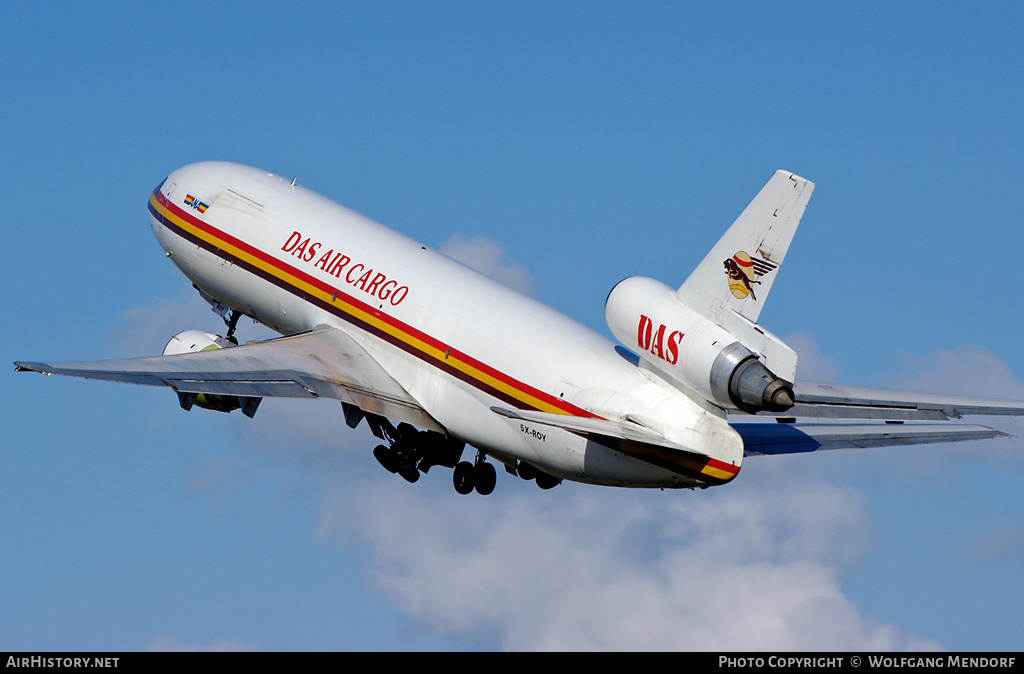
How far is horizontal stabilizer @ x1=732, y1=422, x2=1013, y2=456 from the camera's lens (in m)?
30.7

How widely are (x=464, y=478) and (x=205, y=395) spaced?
22.1 feet

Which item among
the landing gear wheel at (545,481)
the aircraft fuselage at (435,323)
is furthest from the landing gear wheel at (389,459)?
the landing gear wheel at (545,481)

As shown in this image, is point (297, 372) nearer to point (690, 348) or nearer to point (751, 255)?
point (690, 348)

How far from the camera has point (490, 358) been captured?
31281 mm

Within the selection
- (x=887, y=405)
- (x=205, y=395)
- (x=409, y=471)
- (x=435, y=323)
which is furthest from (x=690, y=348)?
(x=205, y=395)

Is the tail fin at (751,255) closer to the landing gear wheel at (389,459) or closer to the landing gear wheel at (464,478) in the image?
the landing gear wheel at (464,478)

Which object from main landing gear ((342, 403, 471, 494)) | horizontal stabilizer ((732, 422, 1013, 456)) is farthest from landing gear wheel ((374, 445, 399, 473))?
horizontal stabilizer ((732, 422, 1013, 456))

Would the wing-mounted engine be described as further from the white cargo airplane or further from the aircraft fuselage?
the aircraft fuselage

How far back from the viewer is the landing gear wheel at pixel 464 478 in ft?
114

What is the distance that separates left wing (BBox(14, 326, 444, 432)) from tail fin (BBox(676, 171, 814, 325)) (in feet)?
28.9

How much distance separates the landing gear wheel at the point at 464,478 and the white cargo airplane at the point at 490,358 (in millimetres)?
82
